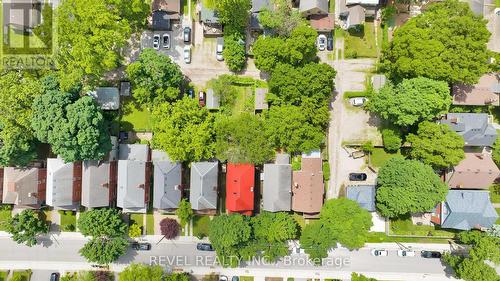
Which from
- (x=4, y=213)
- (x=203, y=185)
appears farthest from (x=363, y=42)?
(x=4, y=213)

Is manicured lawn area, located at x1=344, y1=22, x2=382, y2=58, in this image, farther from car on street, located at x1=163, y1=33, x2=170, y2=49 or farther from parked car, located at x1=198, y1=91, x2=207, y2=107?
car on street, located at x1=163, y1=33, x2=170, y2=49

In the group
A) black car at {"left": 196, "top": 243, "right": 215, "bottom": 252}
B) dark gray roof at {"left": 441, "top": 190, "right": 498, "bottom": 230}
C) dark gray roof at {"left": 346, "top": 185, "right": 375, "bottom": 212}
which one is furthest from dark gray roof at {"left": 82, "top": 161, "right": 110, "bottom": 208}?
dark gray roof at {"left": 441, "top": 190, "right": 498, "bottom": 230}

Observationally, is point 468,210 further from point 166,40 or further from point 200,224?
point 166,40

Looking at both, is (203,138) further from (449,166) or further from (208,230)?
(449,166)

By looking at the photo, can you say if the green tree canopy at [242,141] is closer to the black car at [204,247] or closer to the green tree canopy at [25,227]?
the black car at [204,247]

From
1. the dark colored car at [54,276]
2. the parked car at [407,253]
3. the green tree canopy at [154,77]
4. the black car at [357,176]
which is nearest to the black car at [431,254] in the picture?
the parked car at [407,253]

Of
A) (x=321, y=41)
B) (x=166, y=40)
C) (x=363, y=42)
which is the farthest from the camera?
(x=363, y=42)
